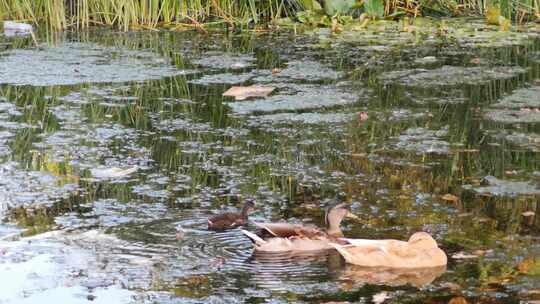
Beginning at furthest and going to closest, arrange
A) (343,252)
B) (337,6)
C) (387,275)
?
1. (337,6)
2. (343,252)
3. (387,275)

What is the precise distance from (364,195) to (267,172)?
744 millimetres

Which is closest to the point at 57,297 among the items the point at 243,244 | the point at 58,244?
the point at 58,244

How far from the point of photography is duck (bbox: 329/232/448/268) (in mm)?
4613

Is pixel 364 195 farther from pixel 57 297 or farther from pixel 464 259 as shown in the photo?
pixel 57 297

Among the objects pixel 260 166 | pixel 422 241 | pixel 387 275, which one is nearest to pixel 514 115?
pixel 260 166

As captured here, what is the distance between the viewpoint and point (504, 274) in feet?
14.7

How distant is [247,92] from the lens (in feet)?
27.8

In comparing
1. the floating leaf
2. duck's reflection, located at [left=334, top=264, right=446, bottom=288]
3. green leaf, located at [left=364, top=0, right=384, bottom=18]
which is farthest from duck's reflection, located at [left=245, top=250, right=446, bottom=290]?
green leaf, located at [left=364, top=0, right=384, bottom=18]

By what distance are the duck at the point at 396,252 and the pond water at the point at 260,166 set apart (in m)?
0.05

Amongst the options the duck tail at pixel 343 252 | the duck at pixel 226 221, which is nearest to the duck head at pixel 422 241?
the duck tail at pixel 343 252

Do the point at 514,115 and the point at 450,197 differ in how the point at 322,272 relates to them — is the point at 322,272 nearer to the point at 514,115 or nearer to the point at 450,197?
the point at 450,197

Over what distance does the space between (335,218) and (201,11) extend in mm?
7866

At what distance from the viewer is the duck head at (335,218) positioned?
5.00 meters

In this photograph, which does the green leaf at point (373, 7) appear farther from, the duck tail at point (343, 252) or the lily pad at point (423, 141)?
the duck tail at point (343, 252)
